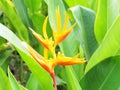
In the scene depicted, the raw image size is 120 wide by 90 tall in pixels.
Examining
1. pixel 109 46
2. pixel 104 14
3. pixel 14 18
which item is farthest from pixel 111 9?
pixel 14 18

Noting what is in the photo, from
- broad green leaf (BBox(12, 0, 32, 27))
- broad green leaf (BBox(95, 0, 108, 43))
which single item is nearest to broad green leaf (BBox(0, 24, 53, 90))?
broad green leaf (BBox(95, 0, 108, 43))

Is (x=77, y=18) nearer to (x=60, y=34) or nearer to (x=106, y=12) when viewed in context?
(x=106, y=12)

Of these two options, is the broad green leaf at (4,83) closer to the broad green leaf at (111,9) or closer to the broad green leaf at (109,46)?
the broad green leaf at (109,46)

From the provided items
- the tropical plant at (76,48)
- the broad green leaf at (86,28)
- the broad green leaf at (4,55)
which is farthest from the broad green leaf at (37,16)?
the broad green leaf at (86,28)

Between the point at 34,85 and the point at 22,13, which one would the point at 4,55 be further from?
the point at 34,85

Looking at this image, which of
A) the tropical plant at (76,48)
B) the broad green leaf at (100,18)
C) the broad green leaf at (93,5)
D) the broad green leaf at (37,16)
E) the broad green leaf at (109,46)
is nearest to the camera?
the tropical plant at (76,48)

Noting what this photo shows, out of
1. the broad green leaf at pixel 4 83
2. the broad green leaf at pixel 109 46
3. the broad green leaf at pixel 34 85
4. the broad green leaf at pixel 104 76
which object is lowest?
the broad green leaf at pixel 104 76
